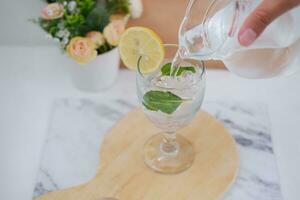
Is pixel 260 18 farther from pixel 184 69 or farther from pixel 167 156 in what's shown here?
pixel 167 156

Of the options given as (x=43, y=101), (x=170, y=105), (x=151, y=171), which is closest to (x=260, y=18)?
(x=170, y=105)

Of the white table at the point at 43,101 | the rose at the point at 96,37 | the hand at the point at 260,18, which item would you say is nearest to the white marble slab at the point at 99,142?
the white table at the point at 43,101

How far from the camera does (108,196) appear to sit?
33.8 inches

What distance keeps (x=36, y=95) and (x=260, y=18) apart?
0.60 metres

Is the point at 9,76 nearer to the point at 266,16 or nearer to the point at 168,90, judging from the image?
the point at 168,90

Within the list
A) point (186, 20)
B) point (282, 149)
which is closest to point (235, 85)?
point (282, 149)

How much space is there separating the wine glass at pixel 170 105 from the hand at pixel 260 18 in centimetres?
A: 18

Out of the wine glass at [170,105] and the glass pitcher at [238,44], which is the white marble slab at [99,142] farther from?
the glass pitcher at [238,44]

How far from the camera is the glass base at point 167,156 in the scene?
3.00 feet

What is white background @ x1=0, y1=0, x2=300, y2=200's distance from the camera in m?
0.93

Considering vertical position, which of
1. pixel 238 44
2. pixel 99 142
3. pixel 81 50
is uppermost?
pixel 238 44

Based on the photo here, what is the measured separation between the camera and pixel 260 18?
0.65 meters

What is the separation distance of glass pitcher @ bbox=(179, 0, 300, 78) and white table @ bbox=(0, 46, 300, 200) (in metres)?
0.23

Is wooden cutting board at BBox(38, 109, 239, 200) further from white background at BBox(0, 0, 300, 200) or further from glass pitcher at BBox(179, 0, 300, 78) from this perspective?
glass pitcher at BBox(179, 0, 300, 78)
